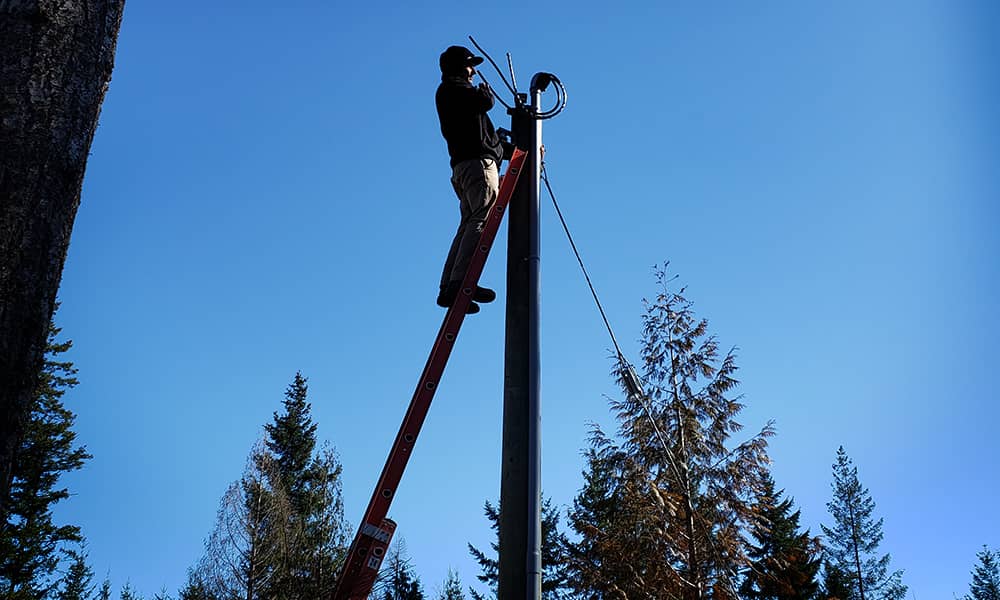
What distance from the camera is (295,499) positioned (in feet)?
90.5

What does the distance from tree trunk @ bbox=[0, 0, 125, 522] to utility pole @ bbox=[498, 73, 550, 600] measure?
9.24ft

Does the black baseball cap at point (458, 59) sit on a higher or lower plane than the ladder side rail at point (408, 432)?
higher

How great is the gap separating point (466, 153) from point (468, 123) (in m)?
0.22

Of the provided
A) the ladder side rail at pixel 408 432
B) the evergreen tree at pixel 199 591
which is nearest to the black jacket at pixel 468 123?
the ladder side rail at pixel 408 432

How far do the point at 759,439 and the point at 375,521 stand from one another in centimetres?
1110

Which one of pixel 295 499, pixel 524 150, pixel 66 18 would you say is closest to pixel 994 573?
pixel 295 499

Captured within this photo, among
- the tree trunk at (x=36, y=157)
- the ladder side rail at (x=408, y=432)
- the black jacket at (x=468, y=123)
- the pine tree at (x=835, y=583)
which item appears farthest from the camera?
the pine tree at (x=835, y=583)

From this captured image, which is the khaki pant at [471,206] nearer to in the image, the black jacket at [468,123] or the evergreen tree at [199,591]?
the black jacket at [468,123]

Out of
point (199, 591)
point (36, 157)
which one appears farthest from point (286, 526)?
point (36, 157)

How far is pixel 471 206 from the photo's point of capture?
555 cm

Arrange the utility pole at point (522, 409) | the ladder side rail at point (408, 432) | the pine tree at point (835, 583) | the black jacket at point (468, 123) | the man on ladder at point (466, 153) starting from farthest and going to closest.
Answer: the pine tree at point (835, 583) → the black jacket at point (468, 123) → the man on ladder at point (466, 153) → the utility pole at point (522, 409) → the ladder side rail at point (408, 432)

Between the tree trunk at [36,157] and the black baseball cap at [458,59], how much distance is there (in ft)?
12.8

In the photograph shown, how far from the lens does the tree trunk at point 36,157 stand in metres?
1.87

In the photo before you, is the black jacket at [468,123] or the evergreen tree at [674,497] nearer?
the black jacket at [468,123]
